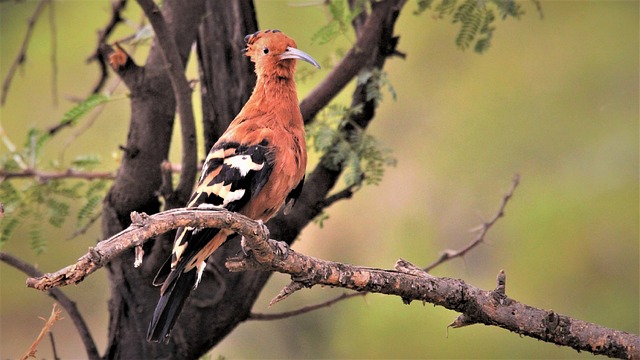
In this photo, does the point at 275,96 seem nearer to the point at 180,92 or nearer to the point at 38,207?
the point at 180,92

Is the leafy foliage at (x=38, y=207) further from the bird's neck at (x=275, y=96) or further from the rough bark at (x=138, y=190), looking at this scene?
the bird's neck at (x=275, y=96)

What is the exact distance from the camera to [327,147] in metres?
1.90

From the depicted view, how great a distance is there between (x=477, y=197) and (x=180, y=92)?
130cm

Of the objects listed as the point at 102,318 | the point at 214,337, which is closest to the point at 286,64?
the point at 214,337

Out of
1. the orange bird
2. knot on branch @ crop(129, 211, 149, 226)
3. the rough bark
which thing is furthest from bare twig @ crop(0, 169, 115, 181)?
knot on branch @ crop(129, 211, 149, 226)

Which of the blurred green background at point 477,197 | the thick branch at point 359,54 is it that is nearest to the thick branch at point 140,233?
the thick branch at point 359,54

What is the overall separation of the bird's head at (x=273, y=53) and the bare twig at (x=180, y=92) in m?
0.15

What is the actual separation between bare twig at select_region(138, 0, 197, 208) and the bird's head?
15 cm

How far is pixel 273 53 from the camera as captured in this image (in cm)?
164

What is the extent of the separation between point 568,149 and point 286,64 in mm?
1251

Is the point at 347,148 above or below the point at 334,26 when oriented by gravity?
below

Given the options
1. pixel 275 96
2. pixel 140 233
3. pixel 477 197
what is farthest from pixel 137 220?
pixel 477 197

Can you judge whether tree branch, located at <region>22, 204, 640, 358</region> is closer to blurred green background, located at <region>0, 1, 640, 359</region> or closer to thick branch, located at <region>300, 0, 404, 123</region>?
thick branch, located at <region>300, 0, 404, 123</region>

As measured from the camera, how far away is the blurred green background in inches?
99.1
